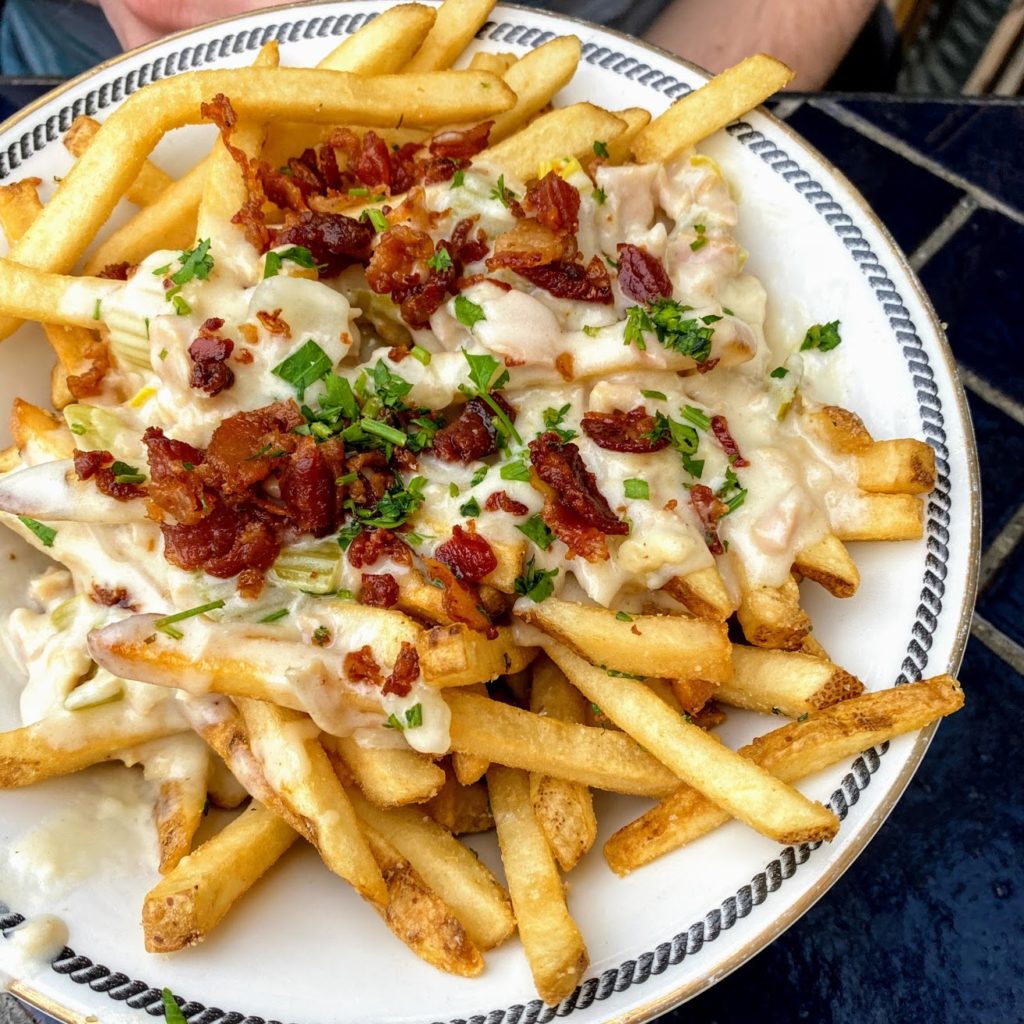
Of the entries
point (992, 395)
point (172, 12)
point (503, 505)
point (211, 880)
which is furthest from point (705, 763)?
point (172, 12)

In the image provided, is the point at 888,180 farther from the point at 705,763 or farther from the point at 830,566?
the point at 705,763

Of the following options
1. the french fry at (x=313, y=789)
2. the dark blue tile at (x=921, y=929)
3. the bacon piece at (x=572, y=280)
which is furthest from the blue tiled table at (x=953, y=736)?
the bacon piece at (x=572, y=280)

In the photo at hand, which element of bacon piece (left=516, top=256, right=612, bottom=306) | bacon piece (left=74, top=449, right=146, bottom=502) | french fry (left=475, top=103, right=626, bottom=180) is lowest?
bacon piece (left=74, top=449, right=146, bottom=502)

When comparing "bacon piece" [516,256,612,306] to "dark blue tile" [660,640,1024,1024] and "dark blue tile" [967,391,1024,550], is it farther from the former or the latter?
"dark blue tile" [660,640,1024,1024]

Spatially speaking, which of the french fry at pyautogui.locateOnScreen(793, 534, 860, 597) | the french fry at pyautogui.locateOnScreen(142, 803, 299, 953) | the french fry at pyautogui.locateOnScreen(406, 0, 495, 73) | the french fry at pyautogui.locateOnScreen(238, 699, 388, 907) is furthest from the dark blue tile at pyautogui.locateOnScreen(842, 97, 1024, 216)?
the french fry at pyautogui.locateOnScreen(142, 803, 299, 953)

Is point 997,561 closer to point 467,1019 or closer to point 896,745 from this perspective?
point 896,745

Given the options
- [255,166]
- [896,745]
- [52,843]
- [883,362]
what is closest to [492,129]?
[255,166]

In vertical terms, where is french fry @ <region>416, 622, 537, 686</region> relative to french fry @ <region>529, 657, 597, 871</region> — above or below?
above

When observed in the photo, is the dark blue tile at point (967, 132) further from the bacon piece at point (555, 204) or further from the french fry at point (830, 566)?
the french fry at point (830, 566)
